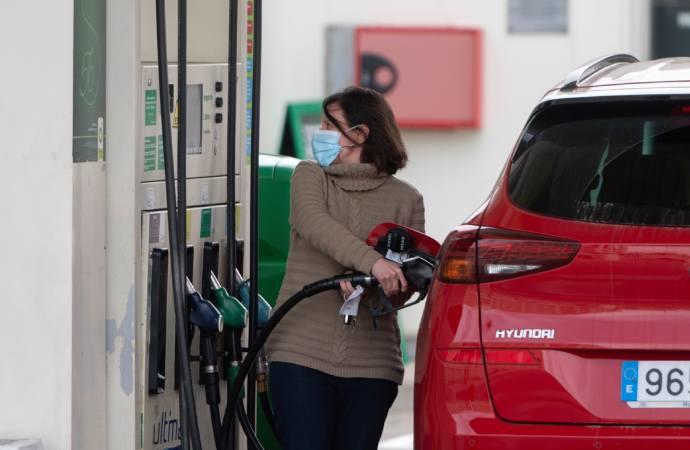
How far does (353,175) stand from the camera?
5.13 metres

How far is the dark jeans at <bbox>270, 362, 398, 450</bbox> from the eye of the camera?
4.98 m

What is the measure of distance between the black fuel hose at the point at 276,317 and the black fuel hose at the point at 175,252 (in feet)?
0.59

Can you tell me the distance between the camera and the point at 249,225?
226 inches

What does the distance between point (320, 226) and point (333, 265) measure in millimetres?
213

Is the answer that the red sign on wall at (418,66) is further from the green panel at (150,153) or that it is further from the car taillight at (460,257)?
the car taillight at (460,257)

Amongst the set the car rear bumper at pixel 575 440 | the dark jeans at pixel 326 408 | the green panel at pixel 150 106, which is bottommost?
the dark jeans at pixel 326 408

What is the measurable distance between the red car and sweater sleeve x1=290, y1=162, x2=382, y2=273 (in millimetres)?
451

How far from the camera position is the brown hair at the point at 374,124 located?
16.9 ft

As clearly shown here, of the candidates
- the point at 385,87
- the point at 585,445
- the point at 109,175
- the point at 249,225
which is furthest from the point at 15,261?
the point at 385,87

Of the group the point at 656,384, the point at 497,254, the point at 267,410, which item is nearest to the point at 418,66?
the point at 267,410

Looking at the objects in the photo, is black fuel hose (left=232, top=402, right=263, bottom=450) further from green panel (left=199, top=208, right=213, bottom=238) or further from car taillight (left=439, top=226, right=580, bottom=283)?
car taillight (left=439, top=226, right=580, bottom=283)

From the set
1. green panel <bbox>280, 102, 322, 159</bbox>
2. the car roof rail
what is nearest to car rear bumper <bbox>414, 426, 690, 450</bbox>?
the car roof rail

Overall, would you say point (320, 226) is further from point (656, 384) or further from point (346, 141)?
point (656, 384)

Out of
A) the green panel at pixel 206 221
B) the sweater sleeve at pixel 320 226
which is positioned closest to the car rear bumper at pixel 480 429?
the sweater sleeve at pixel 320 226
